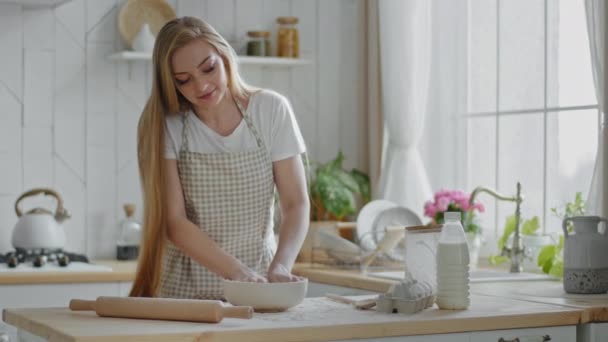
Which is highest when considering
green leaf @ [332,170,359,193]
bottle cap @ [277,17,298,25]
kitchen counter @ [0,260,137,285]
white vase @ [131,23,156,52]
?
bottle cap @ [277,17,298,25]

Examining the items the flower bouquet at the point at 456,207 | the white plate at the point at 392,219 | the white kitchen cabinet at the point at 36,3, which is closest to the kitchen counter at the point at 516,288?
the white plate at the point at 392,219

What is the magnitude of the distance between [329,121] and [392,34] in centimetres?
57

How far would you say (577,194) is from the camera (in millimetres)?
3248

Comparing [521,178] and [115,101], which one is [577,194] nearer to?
[521,178]

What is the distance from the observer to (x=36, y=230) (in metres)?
3.93

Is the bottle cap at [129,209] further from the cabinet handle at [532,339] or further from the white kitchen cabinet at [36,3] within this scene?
the cabinet handle at [532,339]

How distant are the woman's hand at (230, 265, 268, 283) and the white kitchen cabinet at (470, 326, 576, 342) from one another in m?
0.47

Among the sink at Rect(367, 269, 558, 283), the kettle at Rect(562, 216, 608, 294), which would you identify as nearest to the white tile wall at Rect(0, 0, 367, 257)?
the sink at Rect(367, 269, 558, 283)

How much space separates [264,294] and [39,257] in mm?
1854

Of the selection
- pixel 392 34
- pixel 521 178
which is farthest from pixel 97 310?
pixel 392 34

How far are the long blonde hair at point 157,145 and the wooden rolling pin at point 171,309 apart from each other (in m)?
0.45

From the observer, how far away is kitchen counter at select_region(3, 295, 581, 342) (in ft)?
6.21

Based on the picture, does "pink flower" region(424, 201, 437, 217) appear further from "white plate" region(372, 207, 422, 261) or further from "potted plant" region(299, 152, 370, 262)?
"potted plant" region(299, 152, 370, 262)

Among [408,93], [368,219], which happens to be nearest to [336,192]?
[368,219]
